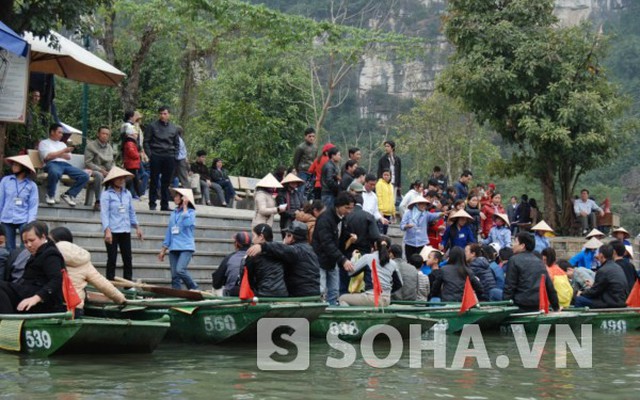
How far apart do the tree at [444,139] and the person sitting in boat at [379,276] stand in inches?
1174

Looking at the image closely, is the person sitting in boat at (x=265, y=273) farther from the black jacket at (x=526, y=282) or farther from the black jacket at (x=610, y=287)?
the black jacket at (x=610, y=287)

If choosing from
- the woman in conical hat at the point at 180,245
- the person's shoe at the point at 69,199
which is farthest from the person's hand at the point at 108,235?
the person's shoe at the point at 69,199

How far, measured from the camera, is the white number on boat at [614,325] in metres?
15.5

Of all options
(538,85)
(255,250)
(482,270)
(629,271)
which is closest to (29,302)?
(255,250)

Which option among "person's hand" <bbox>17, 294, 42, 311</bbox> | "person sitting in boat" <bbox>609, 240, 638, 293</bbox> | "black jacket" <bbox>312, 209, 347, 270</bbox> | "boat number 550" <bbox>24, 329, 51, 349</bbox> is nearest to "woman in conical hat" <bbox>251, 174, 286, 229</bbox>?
"black jacket" <bbox>312, 209, 347, 270</bbox>

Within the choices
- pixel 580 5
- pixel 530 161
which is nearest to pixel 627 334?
pixel 530 161

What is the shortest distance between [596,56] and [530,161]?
3076mm

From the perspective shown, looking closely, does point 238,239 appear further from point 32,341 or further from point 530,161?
point 530,161

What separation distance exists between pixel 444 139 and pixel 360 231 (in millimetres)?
30808

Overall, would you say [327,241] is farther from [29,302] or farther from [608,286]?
[608,286]

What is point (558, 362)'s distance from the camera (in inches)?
449

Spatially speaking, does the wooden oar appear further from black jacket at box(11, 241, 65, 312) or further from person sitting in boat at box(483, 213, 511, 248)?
person sitting in boat at box(483, 213, 511, 248)

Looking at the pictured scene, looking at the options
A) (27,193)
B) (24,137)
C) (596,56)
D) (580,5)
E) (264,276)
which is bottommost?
(264,276)

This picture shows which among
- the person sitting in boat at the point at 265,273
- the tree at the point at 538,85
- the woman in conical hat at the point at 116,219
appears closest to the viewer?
the person sitting in boat at the point at 265,273
